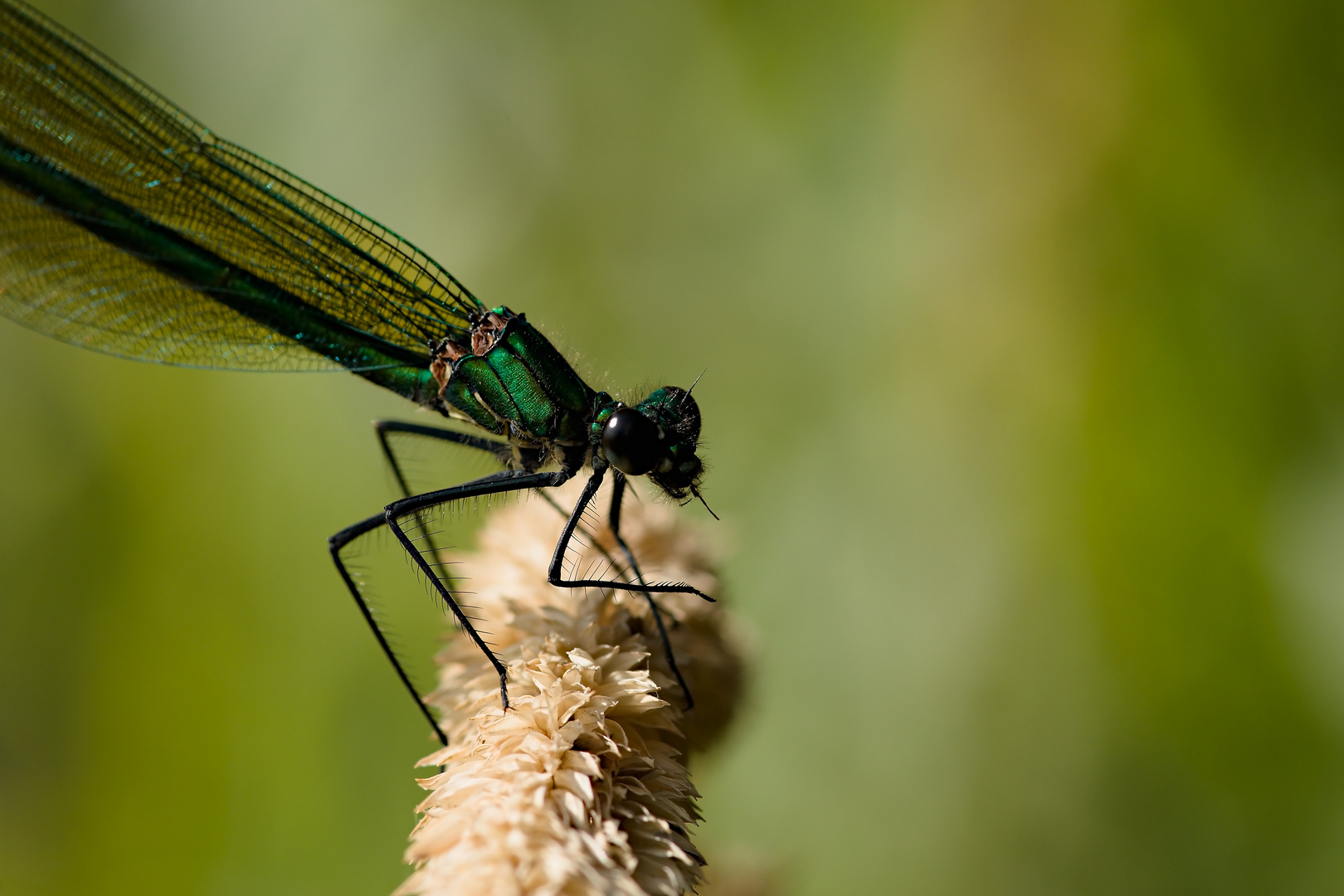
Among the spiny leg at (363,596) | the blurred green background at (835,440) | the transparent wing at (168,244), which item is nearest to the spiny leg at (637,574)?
the blurred green background at (835,440)

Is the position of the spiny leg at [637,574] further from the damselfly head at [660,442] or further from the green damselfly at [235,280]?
the damselfly head at [660,442]

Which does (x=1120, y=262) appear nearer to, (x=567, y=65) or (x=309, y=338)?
(x=567, y=65)

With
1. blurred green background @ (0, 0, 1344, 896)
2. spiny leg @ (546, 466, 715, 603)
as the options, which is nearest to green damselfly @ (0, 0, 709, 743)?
spiny leg @ (546, 466, 715, 603)

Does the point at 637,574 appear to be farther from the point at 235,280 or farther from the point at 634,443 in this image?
the point at 235,280

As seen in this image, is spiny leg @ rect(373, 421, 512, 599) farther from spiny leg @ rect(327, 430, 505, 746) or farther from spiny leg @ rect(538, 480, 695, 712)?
spiny leg @ rect(538, 480, 695, 712)

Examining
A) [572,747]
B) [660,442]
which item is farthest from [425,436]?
[572,747]

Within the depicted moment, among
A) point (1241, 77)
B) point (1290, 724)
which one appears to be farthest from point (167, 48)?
point (1290, 724)

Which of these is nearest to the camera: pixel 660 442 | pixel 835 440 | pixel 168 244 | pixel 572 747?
pixel 572 747
